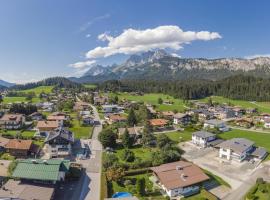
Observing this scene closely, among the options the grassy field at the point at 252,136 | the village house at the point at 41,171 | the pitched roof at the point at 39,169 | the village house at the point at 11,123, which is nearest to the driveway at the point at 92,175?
the village house at the point at 41,171

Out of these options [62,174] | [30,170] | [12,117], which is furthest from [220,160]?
[12,117]

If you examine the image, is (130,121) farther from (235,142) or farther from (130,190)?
(130,190)

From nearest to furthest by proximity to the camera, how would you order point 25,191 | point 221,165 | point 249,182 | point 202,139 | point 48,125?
point 25,191
point 249,182
point 221,165
point 202,139
point 48,125

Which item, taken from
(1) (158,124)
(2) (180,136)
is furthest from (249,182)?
(1) (158,124)

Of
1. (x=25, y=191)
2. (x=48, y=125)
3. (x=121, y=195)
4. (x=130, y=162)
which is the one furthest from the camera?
(x=48, y=125)

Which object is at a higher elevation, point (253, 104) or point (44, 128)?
point (253, 104)

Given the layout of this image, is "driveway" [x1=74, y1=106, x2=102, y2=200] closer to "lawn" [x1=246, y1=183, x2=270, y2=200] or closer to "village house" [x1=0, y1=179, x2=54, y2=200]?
"village house" [x1=0, y1=179, x2=54, y2=200]

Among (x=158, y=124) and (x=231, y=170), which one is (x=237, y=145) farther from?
(x=158, y=124)
